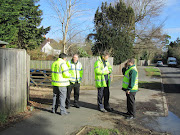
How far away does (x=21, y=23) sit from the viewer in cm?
1869

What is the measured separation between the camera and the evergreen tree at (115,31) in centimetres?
1858

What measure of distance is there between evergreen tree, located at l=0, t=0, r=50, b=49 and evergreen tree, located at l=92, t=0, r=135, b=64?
758cm

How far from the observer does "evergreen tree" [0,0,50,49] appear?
635 inches

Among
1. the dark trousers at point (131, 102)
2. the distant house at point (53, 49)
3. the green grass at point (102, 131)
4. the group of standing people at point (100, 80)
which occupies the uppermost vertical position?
the distant house at point (53, 49)

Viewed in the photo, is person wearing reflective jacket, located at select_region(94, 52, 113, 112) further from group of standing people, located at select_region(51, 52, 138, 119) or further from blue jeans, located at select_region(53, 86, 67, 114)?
blue jeans, located at select_region(53, 86, 67, 114)

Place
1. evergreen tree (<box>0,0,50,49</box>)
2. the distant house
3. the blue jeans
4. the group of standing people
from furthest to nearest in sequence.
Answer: the distant house → evergreen tree (<box>0,0,50,49</box>) → the blue jeans → the group of standing people

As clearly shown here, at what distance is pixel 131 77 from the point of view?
4750mm

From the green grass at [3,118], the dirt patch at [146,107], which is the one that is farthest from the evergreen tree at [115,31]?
the green grass at [3,118]

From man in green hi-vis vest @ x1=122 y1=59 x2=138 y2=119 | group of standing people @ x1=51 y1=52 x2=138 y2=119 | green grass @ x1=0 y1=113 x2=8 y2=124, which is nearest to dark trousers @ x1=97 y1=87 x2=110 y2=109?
Answer: group of standing people @ x1=51 y1=52 x2=138 y2=119

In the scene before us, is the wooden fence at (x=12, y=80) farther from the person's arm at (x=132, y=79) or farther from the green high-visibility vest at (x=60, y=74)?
the person's arm at (x=132, y=79)

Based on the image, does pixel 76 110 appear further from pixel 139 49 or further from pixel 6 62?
pixel 139 49

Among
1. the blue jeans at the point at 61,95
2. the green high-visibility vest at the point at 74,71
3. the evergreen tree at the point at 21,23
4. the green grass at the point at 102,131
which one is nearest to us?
the green grass at the point at 102,131

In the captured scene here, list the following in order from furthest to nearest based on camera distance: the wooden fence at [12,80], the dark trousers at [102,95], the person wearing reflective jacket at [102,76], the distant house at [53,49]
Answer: the distant house at [53,49], the dark trousers at [102,95], the person wearing reflective jacket at [102,76], the wooden fence at [12,80]

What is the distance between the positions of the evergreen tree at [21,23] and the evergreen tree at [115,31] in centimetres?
758
